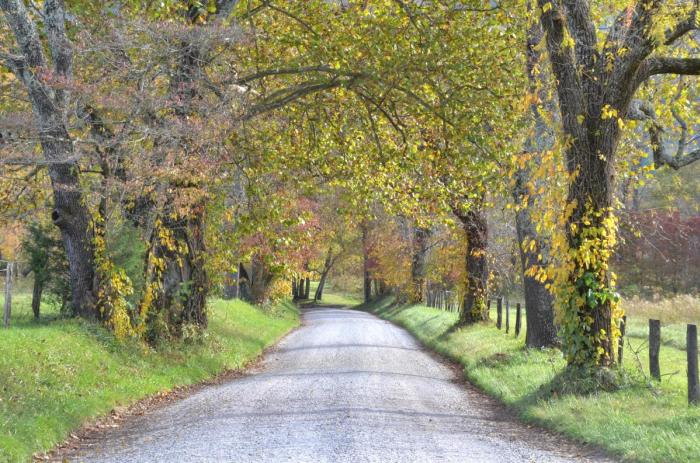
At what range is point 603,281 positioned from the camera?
11766mm

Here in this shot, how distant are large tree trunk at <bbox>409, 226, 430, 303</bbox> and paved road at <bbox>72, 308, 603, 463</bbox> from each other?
1053 inches

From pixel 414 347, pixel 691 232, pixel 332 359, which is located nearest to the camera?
pixel 332 359

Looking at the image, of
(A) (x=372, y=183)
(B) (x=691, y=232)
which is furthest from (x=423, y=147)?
(B) (x=691, y=232)

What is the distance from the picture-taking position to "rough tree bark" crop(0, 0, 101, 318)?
1330 centimetres

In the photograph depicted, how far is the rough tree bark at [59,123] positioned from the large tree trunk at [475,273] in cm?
1389

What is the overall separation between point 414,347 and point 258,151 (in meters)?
10.7

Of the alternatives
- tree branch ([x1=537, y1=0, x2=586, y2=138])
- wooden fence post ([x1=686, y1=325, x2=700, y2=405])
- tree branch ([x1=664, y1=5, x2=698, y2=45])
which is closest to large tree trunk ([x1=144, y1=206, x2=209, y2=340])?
tree branch ([x1=537, y1=0, x2=586, y2=138])

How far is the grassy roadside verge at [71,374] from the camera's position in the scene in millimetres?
8961

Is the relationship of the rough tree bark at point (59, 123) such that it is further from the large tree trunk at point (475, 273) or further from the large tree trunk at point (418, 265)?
the large tree trunk at point (418, 265)

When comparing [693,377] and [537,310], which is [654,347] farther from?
[537,310]

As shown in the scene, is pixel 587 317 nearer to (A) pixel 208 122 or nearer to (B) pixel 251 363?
(A) pixel 208 122

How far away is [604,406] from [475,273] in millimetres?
15787

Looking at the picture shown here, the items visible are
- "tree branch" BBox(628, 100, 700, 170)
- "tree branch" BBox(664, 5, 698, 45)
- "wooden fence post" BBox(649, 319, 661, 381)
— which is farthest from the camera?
"tree branch" BBox(628, 100, 700, 170)

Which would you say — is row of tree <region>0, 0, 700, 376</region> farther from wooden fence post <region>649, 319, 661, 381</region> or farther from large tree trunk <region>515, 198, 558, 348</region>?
wooden fence post <region>649, 319, 661, 381</region>
